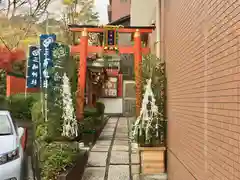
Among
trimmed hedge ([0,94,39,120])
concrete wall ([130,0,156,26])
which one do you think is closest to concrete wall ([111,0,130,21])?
concrete wall ([130,0,156,26])

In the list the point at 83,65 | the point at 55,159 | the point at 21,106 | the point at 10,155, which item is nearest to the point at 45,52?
the point at 83,65

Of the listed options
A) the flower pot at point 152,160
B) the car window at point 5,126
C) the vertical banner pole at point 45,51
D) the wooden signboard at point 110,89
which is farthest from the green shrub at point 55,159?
the wooden signboard at point 110,89

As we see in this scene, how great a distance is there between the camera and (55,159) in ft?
23.7

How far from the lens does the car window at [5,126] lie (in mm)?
8328

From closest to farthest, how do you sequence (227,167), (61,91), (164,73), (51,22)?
(227,167)
(164,73)
(61,91)
(51,22)

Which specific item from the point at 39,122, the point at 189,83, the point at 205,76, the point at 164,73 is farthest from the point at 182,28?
the point at 39,122

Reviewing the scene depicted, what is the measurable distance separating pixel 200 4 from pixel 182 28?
1.61 meters

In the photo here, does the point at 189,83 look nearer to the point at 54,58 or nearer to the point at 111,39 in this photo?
the point at 54,58

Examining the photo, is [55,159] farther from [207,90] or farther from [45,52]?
[45,52]

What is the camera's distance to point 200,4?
4426 mm

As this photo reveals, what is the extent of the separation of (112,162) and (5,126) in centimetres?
270

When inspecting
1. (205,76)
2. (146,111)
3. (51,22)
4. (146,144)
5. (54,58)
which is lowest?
(146,144)

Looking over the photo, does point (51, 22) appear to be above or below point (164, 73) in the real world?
above

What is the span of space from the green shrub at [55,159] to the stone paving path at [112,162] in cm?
73
